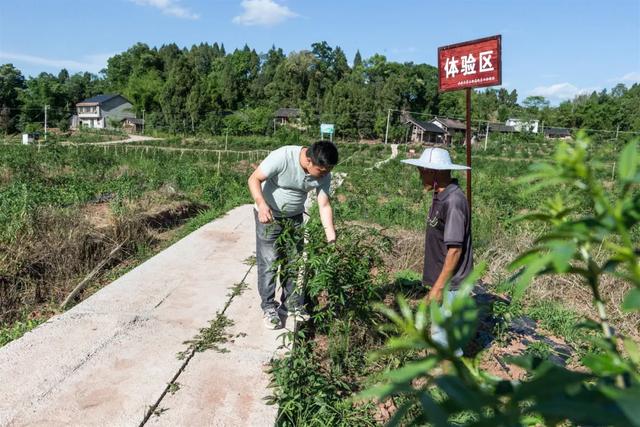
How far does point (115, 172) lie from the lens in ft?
40.8

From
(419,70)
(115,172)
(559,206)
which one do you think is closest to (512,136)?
(419,70)

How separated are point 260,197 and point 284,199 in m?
0.27

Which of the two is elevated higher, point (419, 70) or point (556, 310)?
point (419, 70)

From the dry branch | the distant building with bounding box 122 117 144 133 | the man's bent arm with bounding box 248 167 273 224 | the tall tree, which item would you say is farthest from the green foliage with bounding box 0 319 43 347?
the distant building with bounding box 122 117 144 133

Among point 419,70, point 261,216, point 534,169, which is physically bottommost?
point 261,216

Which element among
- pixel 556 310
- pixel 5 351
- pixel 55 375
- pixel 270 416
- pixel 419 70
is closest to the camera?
pixel 270 416

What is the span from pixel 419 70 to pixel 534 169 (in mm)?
93759

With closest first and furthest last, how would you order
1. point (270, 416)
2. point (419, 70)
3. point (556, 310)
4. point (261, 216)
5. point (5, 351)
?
point (270, 416) < point (5, 351) < point (261, 216) < point (556, 310) < point (419, 70)

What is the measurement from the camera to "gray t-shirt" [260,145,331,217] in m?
3.59

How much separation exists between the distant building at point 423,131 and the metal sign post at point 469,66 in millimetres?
56792

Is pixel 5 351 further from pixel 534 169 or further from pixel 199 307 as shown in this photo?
pixel 534 169

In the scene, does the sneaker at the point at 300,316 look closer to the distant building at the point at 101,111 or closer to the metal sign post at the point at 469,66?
the metal sign post at the point at 469,66

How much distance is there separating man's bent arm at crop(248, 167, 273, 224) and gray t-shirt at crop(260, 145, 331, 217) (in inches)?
1.9

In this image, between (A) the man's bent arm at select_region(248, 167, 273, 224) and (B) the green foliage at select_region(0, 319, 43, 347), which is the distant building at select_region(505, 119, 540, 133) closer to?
(A) the man's bent arm at select_region(248, 167, 273, 224)
